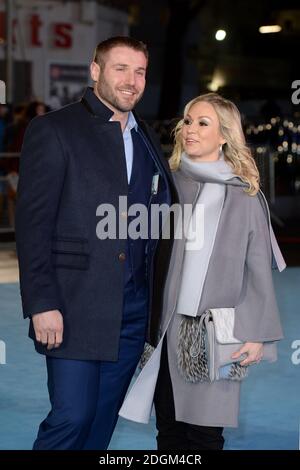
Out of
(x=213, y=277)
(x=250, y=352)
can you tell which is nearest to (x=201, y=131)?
(x=213, y=277)

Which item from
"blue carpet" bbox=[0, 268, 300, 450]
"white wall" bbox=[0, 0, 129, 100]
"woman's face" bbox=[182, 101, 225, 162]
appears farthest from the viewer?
"white wall" bbox=[0, 0, 129, 100]

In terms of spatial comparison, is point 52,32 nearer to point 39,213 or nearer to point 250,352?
point 250,352

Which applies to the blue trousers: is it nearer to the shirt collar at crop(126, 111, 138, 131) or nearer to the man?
the man

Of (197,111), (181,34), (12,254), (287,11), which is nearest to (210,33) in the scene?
(287,11)

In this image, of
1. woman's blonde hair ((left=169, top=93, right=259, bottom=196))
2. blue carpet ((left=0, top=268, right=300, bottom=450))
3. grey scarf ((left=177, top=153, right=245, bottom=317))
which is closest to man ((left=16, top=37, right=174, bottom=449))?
grey scarf ((left=177, top=153, right=245, bottom=317))

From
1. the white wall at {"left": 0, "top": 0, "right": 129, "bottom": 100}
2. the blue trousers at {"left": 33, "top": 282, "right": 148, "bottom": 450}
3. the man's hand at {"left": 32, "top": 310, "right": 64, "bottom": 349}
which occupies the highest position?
the white wall at {"left": 0, "top": 0, "right": 129, "bottom": 100}

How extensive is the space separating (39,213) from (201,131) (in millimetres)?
918

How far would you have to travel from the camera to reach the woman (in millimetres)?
5047

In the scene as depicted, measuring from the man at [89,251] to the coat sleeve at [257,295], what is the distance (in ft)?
1.31

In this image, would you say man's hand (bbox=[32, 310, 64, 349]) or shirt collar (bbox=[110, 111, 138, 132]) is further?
shirt collar (bbox=[110, 111, 138, 132])

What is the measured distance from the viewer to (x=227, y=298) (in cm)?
507

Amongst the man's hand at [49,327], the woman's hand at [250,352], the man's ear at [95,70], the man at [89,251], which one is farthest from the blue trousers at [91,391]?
the man's ear at [95,70]

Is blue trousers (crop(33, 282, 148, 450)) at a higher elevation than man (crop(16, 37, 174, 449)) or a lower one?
lower

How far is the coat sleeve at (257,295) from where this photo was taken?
5035 millimetres
